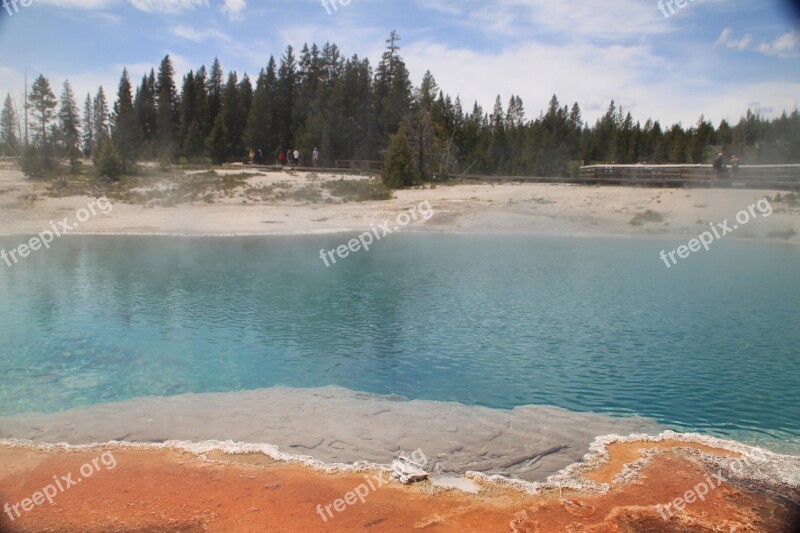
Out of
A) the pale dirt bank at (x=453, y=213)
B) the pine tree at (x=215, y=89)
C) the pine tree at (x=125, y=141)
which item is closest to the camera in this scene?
the pale dirt bank at (x=453, y=213)

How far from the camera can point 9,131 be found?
56.4m

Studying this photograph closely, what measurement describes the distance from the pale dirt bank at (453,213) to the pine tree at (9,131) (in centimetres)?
1935

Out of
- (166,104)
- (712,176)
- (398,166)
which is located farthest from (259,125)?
(712,176)

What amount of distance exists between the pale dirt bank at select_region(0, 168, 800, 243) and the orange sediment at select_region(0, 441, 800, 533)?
1918cm

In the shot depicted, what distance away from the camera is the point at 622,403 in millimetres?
7852

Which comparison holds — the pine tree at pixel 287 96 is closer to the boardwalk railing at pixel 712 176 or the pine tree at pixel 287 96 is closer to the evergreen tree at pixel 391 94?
the evergreen tree at pixel 391 94

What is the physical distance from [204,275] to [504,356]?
9.44m

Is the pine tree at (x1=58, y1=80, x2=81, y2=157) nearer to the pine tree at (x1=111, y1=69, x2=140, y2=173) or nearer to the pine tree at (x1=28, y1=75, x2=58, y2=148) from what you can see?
the pine tree at (x1=28, y1=75, x2=58, y2=148)

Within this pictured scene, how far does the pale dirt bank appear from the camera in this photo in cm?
2467

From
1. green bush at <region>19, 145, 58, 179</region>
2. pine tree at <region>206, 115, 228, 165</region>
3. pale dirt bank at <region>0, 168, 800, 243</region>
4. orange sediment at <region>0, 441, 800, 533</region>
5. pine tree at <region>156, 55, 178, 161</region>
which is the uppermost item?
pine tree at <region>156, 55, 178, 161</region>

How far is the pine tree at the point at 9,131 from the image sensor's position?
4856 centimetres

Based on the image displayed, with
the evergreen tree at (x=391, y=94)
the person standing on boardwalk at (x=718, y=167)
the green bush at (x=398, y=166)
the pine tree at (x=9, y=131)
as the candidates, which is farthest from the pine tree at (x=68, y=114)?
the person standing on boardwalk at (x=718, y=167)

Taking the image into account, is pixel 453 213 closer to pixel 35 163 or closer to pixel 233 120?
pixel 35 163

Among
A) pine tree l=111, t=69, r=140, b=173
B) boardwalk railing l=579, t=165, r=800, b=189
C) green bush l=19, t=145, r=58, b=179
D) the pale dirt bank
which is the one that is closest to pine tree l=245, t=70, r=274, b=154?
pine tree l=111, t=69, r=140, b=173
